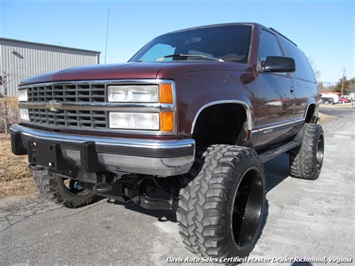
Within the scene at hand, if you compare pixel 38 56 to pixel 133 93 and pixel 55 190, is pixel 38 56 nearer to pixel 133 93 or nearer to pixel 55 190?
pixel 55 190

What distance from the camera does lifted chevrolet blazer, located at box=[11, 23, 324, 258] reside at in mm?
2137

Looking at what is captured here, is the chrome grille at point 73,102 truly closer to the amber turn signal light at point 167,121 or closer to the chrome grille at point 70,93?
the chrome grille at point 70,93

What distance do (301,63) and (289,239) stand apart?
3374 millimetres

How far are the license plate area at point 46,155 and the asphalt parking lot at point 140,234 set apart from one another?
0.80m

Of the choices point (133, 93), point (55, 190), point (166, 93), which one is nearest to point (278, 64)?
point (166, 93)

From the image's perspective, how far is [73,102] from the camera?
2422 mm

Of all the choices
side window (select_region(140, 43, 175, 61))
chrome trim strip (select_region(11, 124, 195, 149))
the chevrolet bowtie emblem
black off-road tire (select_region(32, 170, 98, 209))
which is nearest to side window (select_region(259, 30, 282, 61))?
side window (select_region(140, 43, 175, 61))

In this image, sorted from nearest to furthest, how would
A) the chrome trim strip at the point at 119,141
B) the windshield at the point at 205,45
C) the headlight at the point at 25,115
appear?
the chrome trim strip at the point at 119,141 → the headlight at the point at 25,115 → the windshield at the point at 205,45

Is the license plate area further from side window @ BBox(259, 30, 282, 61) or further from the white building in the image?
the white building

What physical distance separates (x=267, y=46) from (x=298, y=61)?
1.61 metres

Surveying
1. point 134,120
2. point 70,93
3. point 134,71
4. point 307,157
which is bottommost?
point 307,157

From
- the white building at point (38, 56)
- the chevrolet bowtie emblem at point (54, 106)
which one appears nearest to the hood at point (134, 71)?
the chevrolet bowtie emblem at point (54, 106)

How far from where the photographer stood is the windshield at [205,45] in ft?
11.0

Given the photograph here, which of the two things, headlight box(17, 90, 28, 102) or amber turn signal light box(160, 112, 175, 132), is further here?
headlight box(17, 90, 28, 102)
